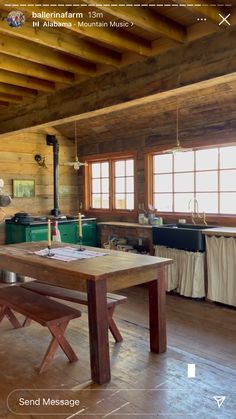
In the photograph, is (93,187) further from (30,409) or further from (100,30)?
(30,409)

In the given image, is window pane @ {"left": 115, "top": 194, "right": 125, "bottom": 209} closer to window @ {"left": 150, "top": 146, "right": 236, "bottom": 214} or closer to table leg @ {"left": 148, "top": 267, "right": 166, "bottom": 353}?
window @ {"left": 150, "top": 146, "right": 236, "bottom": 214}

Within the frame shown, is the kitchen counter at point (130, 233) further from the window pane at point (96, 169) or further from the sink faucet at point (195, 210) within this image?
the window pane at point (96, 169)

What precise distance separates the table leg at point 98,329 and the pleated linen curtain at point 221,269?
1.99m

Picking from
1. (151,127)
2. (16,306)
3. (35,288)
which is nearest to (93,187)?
(151,127)

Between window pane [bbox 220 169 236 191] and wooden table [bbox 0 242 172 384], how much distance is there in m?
2.13

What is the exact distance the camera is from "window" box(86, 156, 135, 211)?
5.89 m

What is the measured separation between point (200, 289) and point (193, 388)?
78.3 inches

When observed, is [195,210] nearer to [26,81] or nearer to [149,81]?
[149,81]

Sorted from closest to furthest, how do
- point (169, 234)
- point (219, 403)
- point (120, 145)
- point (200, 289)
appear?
point (219, 403) → point (200, 289) → point (169, 234) → point (120, 145)

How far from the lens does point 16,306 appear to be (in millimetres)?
2873

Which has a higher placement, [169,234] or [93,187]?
[93,187]

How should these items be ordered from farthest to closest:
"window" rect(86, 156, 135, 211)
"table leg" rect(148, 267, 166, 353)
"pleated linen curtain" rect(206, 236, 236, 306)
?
"window" rect(86, 156, 135, 211) < "pleated linen curtain" rect(206, 236, 236, 306) < "table leg" rect(148, 267, 166, 353)

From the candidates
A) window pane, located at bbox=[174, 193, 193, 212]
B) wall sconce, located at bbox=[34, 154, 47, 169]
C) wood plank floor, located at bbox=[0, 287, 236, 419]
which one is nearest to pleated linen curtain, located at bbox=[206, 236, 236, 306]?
wood plank floor, located at bbox=[0, 287, 236, 419]

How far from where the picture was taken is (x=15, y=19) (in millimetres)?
2518
